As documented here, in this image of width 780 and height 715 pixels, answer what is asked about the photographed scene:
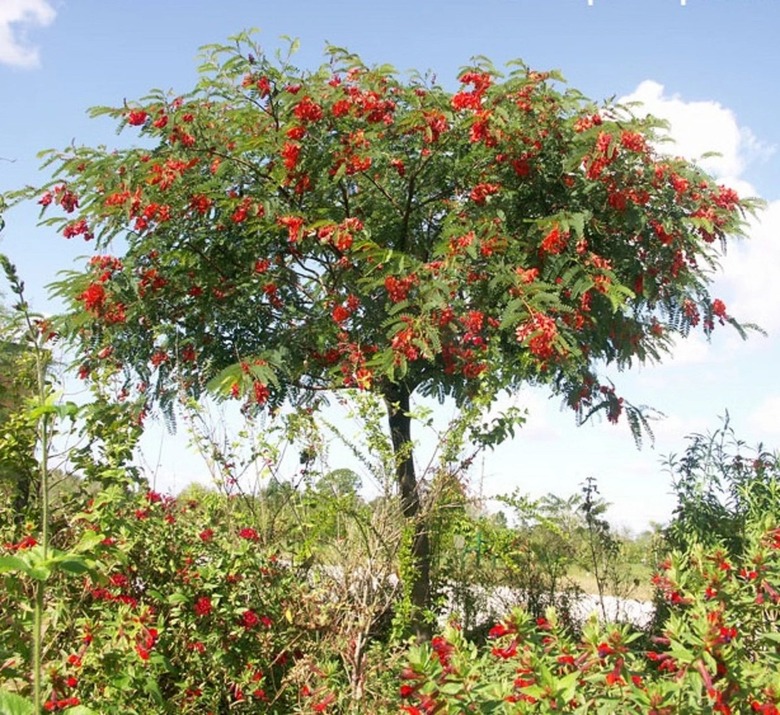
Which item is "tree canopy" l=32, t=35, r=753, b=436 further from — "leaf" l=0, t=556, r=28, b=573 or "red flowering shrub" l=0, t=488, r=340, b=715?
"leaf" l=0, t=556, r=28, b=573

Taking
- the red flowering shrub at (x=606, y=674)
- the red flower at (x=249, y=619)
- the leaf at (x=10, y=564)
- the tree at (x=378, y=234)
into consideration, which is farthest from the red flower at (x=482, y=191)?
the leaf at (x=10, y=564)

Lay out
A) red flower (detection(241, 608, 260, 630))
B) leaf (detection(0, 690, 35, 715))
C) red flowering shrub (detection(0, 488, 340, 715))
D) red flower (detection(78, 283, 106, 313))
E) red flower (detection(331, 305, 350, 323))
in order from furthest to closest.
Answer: red flower (detection(78, 283, 106, 313)), red flower (detection(331, 305, 350, 323)), red flower (detection(241, 608, 260, 630)), red flowering shrub (detection(0, 488, 340, 715)), leaf (detection(0, 690, 35, 715))

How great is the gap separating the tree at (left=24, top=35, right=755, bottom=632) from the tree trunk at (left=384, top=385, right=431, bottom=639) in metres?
0.03

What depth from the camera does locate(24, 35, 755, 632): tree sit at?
268 inches

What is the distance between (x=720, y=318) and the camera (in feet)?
27.0

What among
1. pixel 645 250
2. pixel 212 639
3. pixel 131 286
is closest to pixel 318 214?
pixel 131 286

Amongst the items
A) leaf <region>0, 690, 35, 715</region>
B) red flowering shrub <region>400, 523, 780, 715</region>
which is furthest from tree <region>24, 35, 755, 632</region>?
leaf <region>0, 690, 35, 715</region>

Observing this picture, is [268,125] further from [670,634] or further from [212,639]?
[670,634]

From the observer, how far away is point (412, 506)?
6352mm

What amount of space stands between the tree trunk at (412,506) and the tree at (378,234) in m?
0.03

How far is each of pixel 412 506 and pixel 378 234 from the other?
2642 millimetres

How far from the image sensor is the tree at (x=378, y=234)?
268 inches

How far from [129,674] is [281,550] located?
1.69 m

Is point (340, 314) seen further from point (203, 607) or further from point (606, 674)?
point (606, 674)
